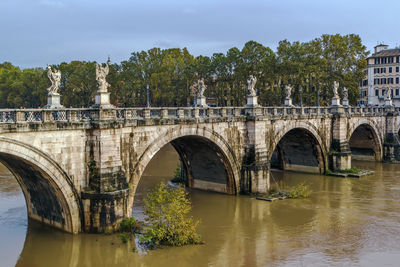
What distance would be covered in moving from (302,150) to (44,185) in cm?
2563

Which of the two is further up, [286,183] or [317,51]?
[317,51]

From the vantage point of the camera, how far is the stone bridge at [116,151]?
18391mm

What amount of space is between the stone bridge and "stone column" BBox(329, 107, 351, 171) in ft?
12.6

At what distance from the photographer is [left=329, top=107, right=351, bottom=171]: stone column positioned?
38.0 meters

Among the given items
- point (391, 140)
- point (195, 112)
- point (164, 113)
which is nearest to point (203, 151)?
point (195, 112)

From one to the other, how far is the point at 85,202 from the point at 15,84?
63453 mm

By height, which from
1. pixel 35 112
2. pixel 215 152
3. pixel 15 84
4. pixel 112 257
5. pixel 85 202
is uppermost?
pixel 15 84

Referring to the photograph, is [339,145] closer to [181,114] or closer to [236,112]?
[236,112]

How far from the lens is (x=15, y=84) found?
75375 millimetres

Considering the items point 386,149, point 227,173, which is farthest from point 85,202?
point 386,149

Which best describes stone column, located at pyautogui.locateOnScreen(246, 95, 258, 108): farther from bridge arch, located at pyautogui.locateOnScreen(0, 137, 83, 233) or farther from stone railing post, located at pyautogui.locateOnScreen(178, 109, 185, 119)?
bridge arch, located at pyautogui.locateOnScreen(0, 137, 83, 233)

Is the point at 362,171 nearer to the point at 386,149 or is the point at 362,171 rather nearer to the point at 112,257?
the point at 386,149

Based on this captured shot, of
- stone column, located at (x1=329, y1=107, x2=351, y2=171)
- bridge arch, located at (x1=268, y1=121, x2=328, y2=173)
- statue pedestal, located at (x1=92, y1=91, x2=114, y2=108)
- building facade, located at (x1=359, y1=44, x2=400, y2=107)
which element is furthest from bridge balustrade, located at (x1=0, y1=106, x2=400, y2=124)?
building facade, located at (x1=359, y1=44, x2=400, y2=107)

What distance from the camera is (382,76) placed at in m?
76.6
